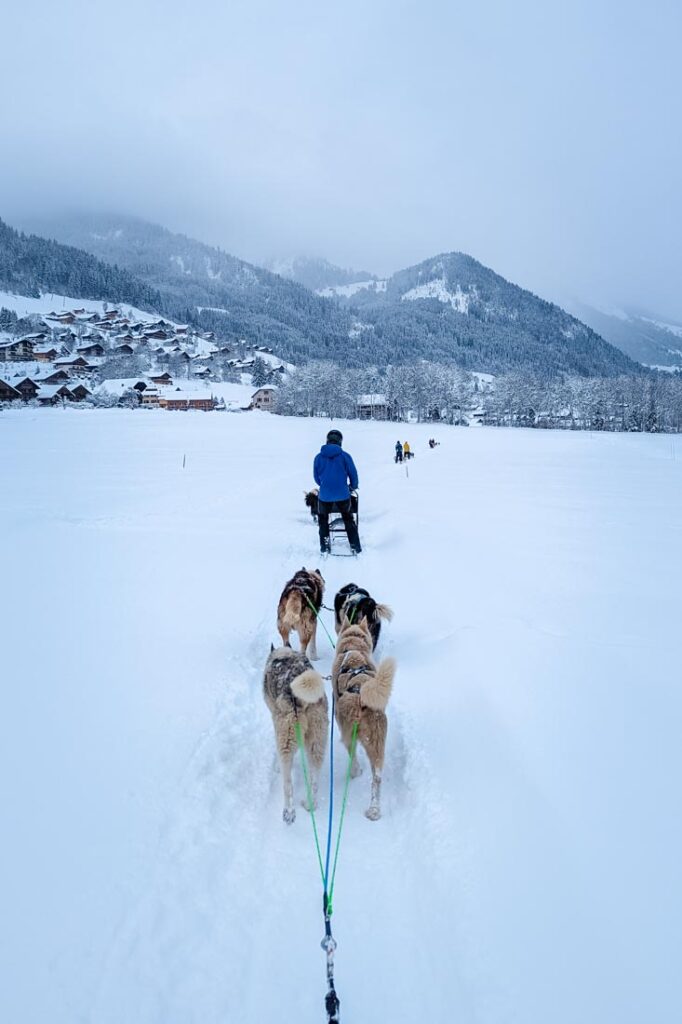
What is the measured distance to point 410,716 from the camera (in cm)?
370

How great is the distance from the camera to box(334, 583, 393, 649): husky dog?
424cm

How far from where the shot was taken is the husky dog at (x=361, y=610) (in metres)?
4.24

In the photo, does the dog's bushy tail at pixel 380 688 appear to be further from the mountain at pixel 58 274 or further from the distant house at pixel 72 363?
the mountain at pixel 58 274

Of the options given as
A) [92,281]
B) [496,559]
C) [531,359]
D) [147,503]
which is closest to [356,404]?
[147,503]

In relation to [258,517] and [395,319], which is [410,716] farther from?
[395,319]

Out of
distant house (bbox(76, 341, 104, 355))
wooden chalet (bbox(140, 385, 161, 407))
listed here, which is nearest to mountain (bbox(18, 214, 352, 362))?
distant house (bbox(76, 341, 104, 355))

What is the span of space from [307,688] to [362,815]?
2.91 feet

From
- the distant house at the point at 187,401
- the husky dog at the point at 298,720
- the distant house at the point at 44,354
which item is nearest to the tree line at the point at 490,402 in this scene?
the distant house at the point at 187,401

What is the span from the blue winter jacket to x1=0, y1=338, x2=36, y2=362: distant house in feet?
331

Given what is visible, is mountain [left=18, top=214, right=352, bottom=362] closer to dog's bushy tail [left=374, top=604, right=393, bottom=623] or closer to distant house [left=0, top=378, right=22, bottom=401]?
distant house [left=0, top=378, right=22, bottom=401]

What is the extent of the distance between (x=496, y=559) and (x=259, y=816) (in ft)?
16.4

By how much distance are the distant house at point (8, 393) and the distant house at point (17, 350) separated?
2882cm

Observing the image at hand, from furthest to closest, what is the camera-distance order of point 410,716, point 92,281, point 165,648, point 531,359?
point 531,359 < point 92,281 < point 165,648 < point 410,716

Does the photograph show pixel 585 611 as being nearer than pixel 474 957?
No
